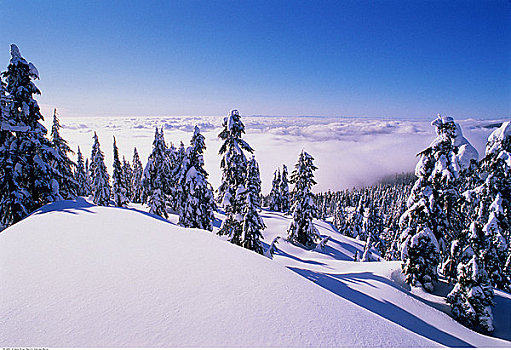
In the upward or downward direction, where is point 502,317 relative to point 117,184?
downward

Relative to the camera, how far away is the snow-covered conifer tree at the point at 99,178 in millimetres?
31603

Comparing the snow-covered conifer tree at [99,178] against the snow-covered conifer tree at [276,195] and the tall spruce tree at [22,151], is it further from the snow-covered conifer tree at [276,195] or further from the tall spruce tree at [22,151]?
the snow-covered conifer tree at [276,195]

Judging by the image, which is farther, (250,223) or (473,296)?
(250,223)

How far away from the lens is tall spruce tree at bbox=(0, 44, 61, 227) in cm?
1198

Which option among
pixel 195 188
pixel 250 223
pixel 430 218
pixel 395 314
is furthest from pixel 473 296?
pixel 195 188

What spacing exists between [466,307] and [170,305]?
15563 millimetres

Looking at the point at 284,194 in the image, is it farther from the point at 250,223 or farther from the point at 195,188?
the point at 250,223

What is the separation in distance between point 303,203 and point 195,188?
16.5 meters

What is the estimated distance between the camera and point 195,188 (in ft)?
70.1

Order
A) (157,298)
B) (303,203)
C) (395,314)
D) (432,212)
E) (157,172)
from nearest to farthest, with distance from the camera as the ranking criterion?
(157,298) < (395,314) < (432,212) < (157,172) < (303,203)

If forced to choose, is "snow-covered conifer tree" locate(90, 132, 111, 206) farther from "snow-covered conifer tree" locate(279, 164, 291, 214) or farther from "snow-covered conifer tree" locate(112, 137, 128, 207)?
"snow-covered conifer tree" locate(279, 164, 291, 214)

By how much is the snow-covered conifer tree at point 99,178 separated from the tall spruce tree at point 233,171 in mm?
22319

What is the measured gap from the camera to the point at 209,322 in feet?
10.9

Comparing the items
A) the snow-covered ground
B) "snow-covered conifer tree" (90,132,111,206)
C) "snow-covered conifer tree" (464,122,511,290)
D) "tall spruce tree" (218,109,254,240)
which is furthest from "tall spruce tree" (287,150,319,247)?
"snow-covered conifer tree" (90,132,111,206)
